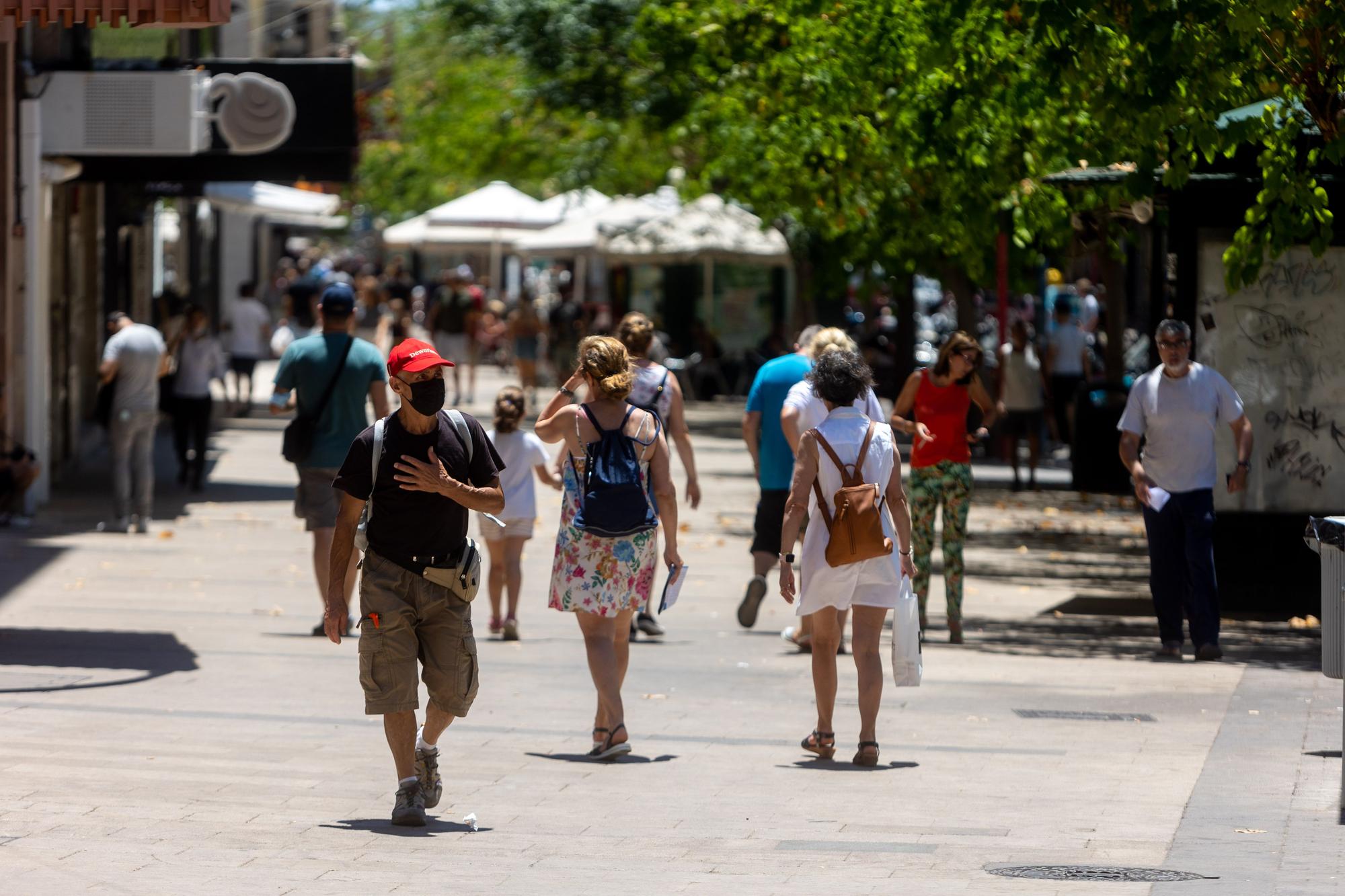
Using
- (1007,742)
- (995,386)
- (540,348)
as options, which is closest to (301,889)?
(1007,742)

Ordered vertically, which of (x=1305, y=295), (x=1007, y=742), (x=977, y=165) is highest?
(x=977, y=165)

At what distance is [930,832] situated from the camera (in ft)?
22.7

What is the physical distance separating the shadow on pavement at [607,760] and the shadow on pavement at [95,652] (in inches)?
92.1

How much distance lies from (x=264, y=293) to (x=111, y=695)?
47.5m

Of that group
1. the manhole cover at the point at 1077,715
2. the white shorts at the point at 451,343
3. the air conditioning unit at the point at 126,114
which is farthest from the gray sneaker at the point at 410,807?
the white shorts at the point at 451,343

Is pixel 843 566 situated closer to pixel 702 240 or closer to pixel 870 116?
pixel 870 116

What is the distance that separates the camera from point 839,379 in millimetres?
8234

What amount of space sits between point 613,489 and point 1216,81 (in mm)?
3964

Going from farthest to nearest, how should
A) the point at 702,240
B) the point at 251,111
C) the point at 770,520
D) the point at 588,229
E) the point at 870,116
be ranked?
the point at 588,229 < the point at 702,240 < the point at 251,111 < the point at 870,116 < the point at 770,520

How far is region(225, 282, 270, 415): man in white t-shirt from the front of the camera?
2658 cm

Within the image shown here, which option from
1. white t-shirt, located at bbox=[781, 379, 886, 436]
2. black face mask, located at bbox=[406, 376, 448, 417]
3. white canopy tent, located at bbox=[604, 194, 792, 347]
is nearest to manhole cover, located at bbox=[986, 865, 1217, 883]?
black face mask, located at bbox=[406, 376, 448, 417]

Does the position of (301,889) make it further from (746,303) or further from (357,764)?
(746,303)

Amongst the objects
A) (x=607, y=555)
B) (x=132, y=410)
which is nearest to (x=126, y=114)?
(x=132, y=410)

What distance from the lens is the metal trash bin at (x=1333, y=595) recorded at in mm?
7211
